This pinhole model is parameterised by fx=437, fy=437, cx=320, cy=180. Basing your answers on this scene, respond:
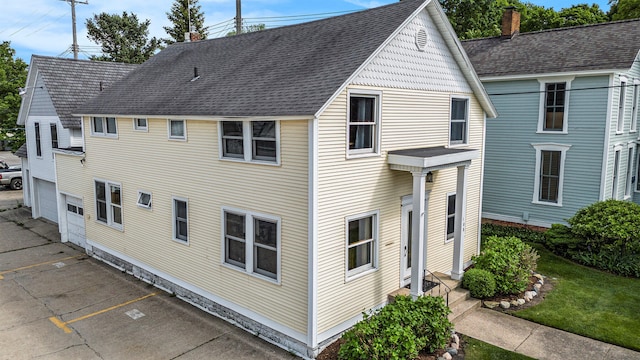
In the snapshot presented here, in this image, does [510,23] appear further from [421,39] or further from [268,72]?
[268,72]

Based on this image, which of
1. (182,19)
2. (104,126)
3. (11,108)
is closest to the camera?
(104,126)

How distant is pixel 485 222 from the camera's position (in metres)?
19.9

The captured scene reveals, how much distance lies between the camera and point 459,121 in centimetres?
1328

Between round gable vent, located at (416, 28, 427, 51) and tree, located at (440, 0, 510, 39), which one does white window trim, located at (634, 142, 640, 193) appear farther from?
tree, located at (440, 0, 510, 39)

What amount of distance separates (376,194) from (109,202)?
33.3 feet

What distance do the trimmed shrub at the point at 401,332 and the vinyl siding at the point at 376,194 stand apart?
0.96 metres

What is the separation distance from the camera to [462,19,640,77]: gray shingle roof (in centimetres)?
1684

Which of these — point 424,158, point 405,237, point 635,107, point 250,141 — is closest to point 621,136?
point 635,107

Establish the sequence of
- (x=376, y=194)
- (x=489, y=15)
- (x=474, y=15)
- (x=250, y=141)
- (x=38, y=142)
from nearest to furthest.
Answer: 1. (x=250, y=141)
2. (x=376, y=194)
3. (x=38, y=142)
4. (x=474, y=15)
5. (x=489, y=15)

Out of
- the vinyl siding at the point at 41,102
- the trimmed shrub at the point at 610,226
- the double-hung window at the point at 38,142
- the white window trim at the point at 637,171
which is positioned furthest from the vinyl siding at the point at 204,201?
the white window trim at the point at 637,171

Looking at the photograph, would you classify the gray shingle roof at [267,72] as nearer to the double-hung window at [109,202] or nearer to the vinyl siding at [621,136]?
the double-hung window at [109,202]

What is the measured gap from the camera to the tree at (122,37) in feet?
176

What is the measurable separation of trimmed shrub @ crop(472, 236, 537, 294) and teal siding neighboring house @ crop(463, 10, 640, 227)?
6564 mm

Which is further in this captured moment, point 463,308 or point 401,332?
point 463,308
